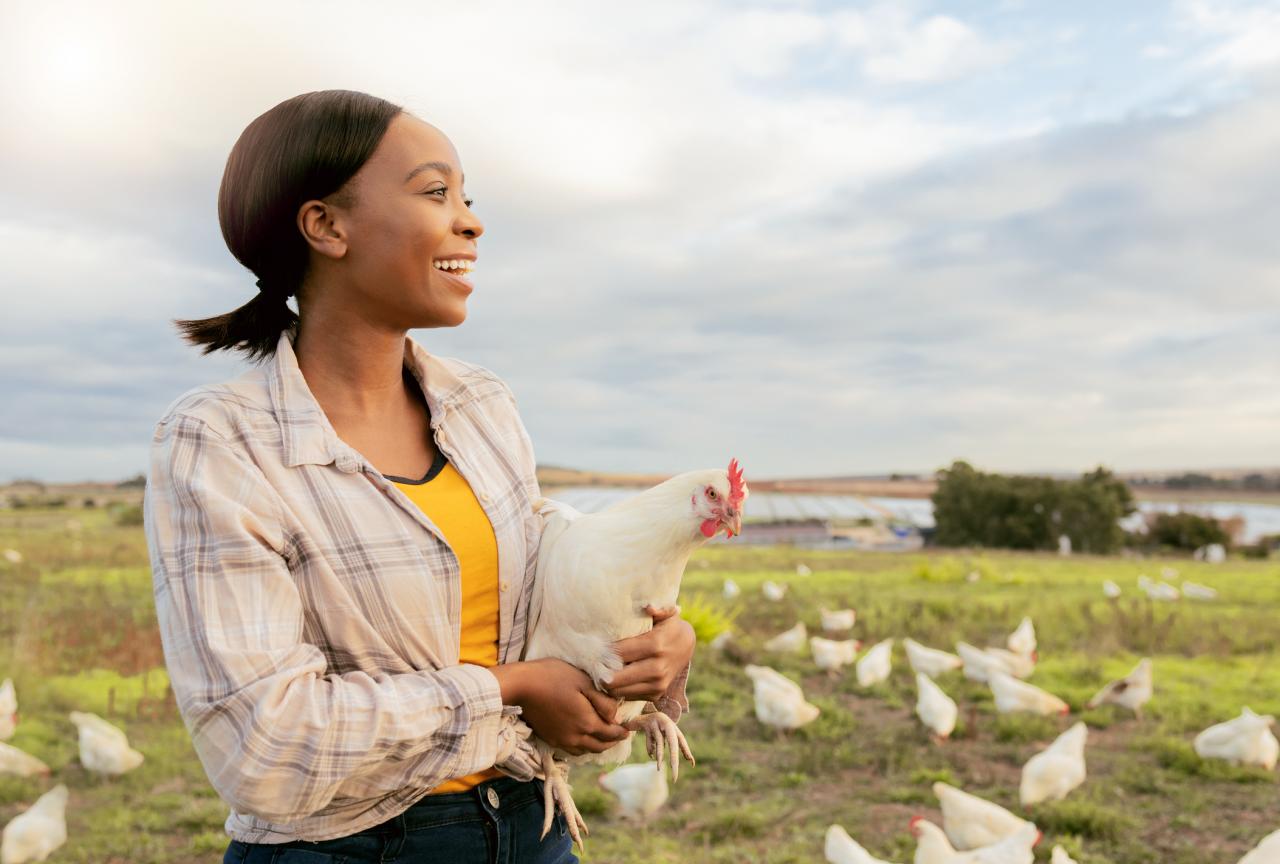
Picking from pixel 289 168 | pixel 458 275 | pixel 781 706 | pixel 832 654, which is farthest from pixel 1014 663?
pixel 289 168

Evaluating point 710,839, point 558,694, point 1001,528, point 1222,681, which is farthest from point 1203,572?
point 558,694

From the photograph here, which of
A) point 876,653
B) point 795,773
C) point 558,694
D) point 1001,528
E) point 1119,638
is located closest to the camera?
point 558,694

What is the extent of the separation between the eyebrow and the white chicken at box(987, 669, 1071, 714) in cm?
724

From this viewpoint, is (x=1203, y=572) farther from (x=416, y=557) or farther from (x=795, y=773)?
(x=416, y=557)

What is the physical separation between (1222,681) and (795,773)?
5.21m

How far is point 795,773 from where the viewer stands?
669 cm

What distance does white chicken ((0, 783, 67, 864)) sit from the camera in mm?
5141

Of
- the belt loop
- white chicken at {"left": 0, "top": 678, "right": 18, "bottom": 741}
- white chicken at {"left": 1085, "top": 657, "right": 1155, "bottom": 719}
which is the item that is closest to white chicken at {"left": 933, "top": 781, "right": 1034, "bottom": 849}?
white chicken at {"left": 1085, "top": 657, "right": 1155, "bottom": 719}

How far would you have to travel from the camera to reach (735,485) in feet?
7.04

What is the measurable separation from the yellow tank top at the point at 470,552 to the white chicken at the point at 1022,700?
6.89 metres

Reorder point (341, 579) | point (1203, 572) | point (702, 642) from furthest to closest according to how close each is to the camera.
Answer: point (1203, 572) < point (702, 642) < point (341, 579)

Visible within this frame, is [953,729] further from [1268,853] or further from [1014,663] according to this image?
[1268,853]

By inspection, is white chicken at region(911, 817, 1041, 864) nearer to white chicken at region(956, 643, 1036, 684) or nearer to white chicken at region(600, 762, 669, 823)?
white chicken at region(600, 762, 669, 823)

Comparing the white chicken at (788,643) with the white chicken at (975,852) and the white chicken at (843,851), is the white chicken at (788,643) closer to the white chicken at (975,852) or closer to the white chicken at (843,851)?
the white chicken at (843,851)
